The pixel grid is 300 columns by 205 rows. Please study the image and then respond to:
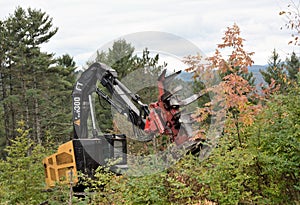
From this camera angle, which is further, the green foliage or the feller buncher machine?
the green foliage

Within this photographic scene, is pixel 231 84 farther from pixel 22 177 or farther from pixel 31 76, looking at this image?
pixel 31 76

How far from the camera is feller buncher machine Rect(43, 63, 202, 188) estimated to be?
8.23 metres

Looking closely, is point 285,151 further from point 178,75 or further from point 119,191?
point 178,75

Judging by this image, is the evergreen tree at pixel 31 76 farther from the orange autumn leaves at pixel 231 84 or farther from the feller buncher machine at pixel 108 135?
the orange autumn leaves at pixel 231 84

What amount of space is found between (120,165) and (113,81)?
78.6 inches

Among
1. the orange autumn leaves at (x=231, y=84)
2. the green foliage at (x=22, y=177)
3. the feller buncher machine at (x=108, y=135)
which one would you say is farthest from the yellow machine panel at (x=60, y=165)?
the orange autumn leaves at (x=231, y=84)

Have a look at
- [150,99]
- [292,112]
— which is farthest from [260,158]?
[150,99]

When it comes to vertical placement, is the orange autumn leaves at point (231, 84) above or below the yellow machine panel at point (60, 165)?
above

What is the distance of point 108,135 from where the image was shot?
9.61 metres

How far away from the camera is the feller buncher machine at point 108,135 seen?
8234 millimetres

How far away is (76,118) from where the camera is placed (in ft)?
33.5

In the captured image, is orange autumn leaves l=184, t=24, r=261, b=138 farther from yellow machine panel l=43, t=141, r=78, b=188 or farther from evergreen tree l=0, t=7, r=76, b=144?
evergreen tree l=0, t=7, r=76, b=144

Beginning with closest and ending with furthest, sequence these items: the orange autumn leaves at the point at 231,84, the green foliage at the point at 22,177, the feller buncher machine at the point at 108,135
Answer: the orange autumn leaves at the point at 231,84 < the feller buncher machine at the point at 108,135 < the green foliage at the point at 22,177

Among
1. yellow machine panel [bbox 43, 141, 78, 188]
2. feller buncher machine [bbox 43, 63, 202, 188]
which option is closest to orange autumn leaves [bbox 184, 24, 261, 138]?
feller buncher machine [bbox 43, 63, 202, 188]
